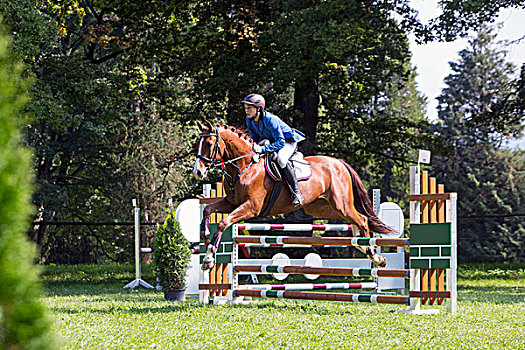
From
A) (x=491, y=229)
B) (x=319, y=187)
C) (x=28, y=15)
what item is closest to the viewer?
(x=319, y=187)

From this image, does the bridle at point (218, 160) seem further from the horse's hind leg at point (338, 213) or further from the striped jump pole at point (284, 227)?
the horse's hind leg at point (338, 213)

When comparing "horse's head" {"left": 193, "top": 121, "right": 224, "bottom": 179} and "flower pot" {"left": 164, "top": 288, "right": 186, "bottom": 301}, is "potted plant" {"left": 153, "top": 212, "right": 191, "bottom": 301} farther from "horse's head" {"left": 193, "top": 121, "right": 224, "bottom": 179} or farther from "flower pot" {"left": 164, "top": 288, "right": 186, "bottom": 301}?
"horse's head" {"left": 193, "top": 121, "right": 224, "bottom": 179}

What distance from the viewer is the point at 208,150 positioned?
7.77m

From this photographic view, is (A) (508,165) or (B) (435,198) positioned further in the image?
(A) (508,165)

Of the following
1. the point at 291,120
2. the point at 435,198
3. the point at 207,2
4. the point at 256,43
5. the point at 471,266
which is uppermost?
the point at 207,2

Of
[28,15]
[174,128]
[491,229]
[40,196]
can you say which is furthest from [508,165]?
[28,15]

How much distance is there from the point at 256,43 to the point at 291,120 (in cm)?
263

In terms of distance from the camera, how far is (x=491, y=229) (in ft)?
114

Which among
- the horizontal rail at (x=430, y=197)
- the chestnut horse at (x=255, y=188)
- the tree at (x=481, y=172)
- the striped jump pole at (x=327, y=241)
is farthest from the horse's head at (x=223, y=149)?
the tree at (x=481, y=172)

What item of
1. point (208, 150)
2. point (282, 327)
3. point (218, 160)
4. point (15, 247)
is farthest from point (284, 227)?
point (15, 247)

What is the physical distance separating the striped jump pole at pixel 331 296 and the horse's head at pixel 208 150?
176 centimetres

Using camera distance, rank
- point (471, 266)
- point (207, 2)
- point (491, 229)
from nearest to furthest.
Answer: point (207, 2), point (471, 266), point (491, 229)

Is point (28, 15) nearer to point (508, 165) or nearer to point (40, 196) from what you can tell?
point (40, 196)

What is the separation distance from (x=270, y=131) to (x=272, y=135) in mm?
67
